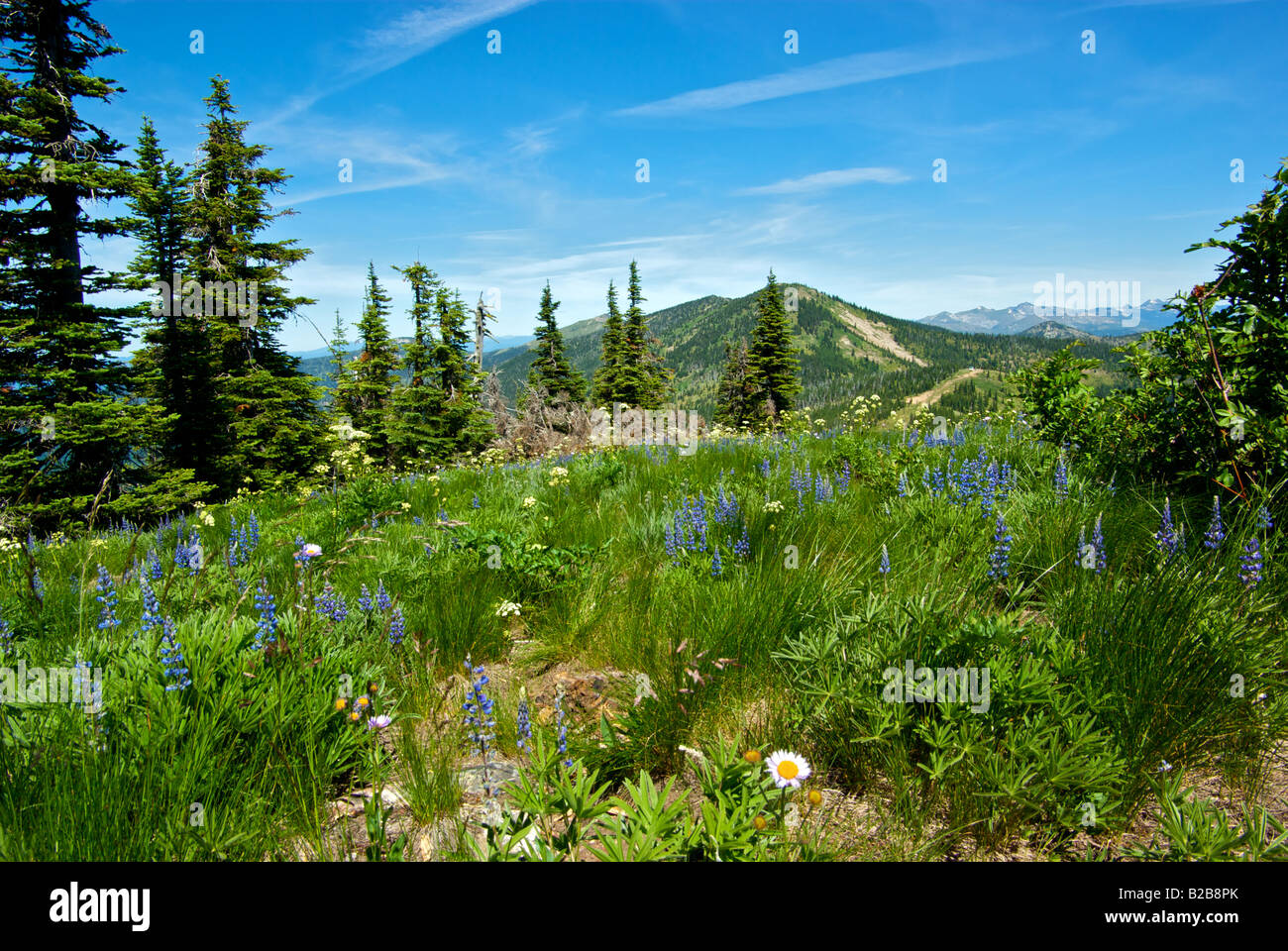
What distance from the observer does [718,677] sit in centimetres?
281

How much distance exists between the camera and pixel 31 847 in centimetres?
162

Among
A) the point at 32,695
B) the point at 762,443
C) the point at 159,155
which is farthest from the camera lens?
the point at 159,155

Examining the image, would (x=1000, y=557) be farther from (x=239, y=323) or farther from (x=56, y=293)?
(x=239, y=323)

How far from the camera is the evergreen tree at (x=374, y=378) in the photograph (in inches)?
1449

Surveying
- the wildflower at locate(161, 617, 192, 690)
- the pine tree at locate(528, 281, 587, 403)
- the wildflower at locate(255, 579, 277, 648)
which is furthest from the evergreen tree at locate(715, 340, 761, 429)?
the wildflower at locate(161, 617, 192, 690)

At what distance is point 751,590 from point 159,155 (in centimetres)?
3358

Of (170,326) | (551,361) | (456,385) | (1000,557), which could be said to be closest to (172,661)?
(1000,557)

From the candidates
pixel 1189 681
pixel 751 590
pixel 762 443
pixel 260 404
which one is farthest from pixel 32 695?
pixel 260 404

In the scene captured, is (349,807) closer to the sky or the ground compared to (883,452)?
closer to the ground

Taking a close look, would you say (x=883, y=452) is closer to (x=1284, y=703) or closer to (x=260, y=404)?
(x=1284, y=703)

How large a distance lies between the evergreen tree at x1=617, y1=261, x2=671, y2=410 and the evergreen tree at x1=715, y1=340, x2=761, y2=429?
21.0ft

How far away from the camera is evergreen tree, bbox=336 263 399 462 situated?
36.8 m

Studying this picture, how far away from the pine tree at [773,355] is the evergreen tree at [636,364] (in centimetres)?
894

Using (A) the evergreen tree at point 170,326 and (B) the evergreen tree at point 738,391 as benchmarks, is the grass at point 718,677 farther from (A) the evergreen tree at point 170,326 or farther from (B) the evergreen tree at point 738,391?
(B) the evergreen tree at point 738,391
